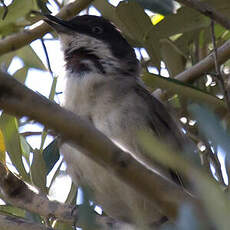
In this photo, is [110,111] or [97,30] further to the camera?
[97,30]

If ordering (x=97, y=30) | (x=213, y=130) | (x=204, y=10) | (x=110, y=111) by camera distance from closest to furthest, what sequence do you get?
(x=213, y=130) → (x=204, y=10) → (x=110, y=111) → (x=97, y=30)

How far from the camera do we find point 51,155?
13.3ft

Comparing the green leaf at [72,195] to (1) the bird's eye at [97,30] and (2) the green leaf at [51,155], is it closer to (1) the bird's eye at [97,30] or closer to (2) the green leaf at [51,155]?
(2) the green leaf at [51,155]

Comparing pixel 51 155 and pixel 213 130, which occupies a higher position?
pixel 51 155

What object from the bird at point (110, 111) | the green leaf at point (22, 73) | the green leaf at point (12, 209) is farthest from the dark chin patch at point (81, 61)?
the green leaf at point (12, 209)

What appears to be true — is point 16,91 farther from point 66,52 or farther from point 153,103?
point 66,52

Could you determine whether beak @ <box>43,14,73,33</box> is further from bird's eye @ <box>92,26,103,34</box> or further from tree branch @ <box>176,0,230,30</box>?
tree branch @ <box>176,0,230,30</box>

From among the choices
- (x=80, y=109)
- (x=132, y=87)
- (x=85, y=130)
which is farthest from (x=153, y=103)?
(x=85, y=130)

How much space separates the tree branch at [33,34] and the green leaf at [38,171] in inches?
27.1

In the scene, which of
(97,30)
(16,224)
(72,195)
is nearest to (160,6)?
(16,224)

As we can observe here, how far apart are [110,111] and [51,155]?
1.65 ft

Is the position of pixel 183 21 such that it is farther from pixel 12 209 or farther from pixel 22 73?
pixel 12 209

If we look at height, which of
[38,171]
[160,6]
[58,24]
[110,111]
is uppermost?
[58,24]

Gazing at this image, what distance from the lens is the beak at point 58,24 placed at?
4066 millimetres
